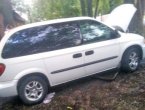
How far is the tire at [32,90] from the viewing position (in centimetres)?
673

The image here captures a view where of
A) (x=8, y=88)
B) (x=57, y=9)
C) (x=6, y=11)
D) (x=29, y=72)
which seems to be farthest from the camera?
(x=57, y=9)

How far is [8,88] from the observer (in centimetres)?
657

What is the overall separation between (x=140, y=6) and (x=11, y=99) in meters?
7.81

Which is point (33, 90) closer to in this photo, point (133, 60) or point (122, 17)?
point (133, 60)

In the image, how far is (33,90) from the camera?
692cm

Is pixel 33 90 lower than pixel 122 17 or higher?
lower

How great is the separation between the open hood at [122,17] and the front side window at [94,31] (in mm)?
773

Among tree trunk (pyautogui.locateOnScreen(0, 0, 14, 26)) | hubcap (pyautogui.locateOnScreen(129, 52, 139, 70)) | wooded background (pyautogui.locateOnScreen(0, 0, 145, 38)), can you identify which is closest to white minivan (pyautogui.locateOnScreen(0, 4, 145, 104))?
hubcap (pyautogui.locateOnScreen(129, 52, 139, 70))

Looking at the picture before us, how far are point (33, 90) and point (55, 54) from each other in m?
0.98

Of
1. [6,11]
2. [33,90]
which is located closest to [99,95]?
[33,90]

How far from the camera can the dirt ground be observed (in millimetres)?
6340

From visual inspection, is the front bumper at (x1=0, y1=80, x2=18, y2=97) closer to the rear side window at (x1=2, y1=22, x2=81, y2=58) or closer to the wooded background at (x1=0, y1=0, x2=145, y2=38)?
the rear side window at (x1=2, y1=22, x2=81, y2=58)

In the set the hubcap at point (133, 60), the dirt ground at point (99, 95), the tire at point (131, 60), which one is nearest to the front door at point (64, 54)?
the dirt ground at point (99, 95)

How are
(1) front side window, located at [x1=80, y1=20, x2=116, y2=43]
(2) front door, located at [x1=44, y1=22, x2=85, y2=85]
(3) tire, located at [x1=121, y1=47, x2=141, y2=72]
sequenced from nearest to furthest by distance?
(2) front door, located at [x1=44, y1=22, x2=85, y2=85]
(1) front side window, located at [x1=80, y1=20, x2=116, y2=43]
(3) tire, located at [x1=121, y1=47, x2=141, y2=72]
